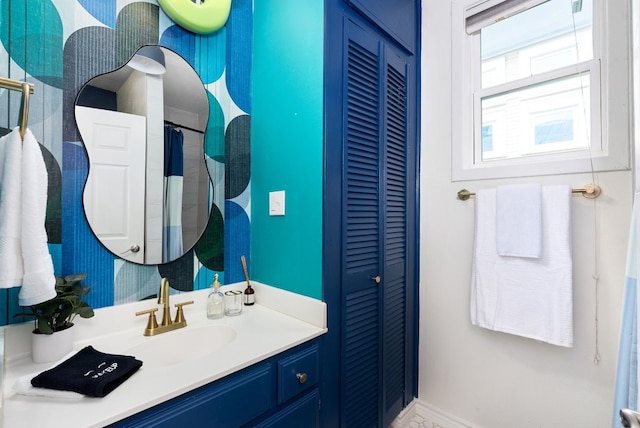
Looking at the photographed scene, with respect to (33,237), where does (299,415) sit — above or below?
below

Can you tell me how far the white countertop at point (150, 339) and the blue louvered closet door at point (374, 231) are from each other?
262 millimetres

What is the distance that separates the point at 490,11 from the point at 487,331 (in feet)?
5.47

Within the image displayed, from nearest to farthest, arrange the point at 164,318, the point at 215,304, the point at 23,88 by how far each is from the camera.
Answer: the point at 23,88, the point at 164,318, the point at 215,304

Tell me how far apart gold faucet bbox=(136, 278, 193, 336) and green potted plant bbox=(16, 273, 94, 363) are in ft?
0.73

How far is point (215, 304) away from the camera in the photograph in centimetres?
121

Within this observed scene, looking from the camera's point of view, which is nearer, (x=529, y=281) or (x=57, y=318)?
(x=57, y=318)

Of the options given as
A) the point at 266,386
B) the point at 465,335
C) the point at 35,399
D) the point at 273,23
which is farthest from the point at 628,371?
the point at 273,23

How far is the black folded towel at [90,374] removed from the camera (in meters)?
0.68

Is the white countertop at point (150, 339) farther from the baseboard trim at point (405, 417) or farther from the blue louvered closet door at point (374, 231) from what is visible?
the baseboard trim at point (405, 417)

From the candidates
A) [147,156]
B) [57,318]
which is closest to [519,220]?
[147,156]

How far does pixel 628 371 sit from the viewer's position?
78 cm

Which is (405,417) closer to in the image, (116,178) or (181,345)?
(181,345)

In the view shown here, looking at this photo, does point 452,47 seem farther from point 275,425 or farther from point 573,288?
point 275,425

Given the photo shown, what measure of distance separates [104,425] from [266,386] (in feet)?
1.40
